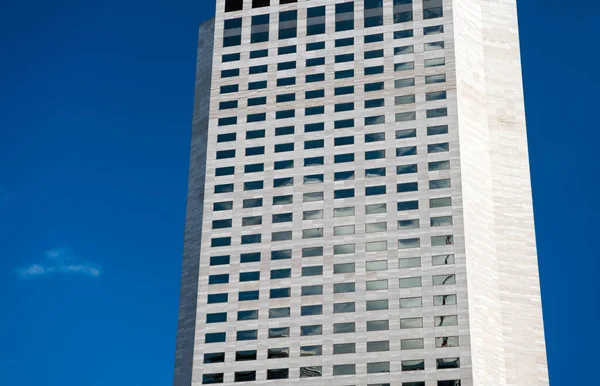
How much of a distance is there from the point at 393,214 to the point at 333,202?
7560mm

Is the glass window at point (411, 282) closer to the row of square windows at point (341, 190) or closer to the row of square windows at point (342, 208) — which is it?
the row of square windows at point (342, 208)

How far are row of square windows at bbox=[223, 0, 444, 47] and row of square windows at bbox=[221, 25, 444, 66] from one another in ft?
5.01

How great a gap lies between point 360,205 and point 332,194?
3.88 m

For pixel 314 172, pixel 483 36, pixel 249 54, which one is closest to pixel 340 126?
pixel 314 172

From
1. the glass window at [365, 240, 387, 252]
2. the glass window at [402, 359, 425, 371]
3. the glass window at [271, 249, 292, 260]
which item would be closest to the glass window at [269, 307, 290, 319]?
the glass window at [271, 249, 292, 260]

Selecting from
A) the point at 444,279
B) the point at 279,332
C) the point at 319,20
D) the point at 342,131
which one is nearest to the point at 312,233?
the point at 279,332

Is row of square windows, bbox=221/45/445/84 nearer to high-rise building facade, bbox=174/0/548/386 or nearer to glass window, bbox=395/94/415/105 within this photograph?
high-rise building facade, bbox=174/0/548/386

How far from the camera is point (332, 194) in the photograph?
137750 mm

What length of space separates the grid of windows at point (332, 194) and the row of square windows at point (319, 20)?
18 cm

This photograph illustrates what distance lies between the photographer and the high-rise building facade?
129375mm

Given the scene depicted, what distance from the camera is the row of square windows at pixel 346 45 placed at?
14412 cm

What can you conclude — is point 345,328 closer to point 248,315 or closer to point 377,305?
point 377,305

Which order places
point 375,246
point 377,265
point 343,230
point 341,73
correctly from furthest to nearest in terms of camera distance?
point 341,73 → point 343,230 → point 375,246 → point 377,265

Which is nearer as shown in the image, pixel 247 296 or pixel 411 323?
pixel 411 323
